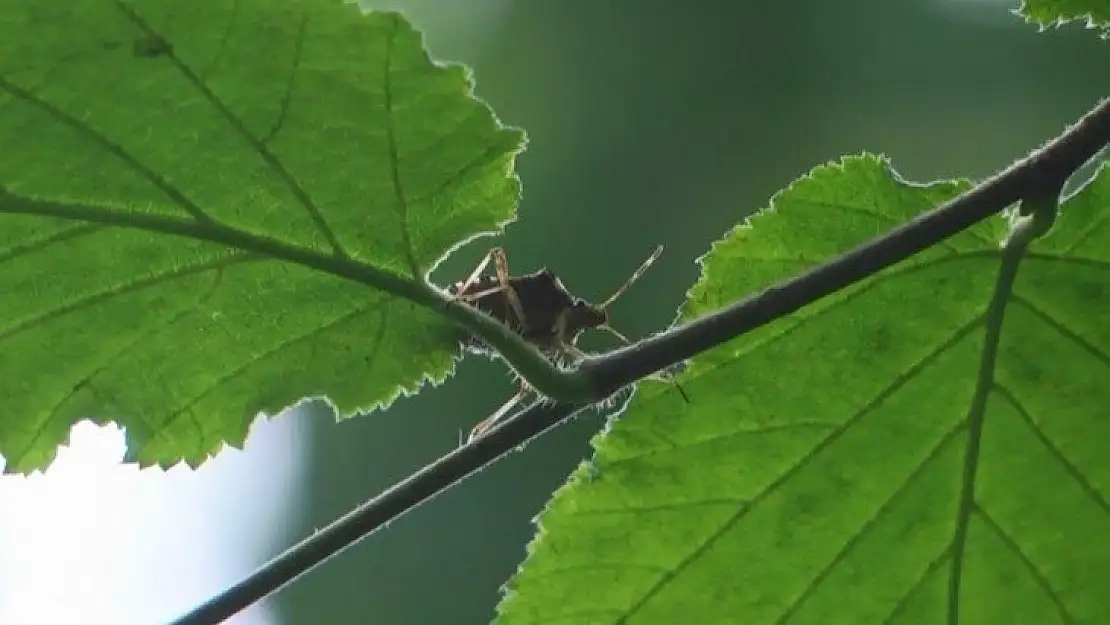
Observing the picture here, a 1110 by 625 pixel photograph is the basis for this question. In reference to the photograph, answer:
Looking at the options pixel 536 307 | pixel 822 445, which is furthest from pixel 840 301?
pixel 536 307

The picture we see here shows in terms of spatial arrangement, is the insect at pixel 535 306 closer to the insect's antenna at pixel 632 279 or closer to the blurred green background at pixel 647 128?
the insect's antenna at pixel 632 279

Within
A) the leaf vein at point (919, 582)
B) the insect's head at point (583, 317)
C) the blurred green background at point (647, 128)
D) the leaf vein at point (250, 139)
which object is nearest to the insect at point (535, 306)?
the insect's head at point (583, 317)

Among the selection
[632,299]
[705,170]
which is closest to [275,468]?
[632,299]

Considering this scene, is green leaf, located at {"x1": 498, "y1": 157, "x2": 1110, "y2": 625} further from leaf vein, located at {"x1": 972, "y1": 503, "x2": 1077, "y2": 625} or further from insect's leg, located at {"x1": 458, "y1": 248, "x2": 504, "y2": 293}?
insect's leg, located at {"x1": 458, "y1": 248, "x2": 504, "y2": 293}

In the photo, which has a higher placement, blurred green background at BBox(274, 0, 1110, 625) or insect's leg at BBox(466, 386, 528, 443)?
blurred green background at BBox(274, 0, 1110, 625)

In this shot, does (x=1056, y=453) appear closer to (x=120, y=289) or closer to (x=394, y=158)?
(x=394, y=158)

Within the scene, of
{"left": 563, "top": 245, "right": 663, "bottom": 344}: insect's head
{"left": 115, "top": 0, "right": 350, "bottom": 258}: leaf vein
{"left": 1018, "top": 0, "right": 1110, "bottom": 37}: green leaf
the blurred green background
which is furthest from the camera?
the blurred green background

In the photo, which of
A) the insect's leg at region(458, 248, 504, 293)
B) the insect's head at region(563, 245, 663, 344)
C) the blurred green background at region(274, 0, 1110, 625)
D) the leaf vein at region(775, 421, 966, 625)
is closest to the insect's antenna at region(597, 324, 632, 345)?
the insect's head at region(563, 245, 663, 344)

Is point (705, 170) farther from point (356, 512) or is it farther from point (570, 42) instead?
point (356, 512)
